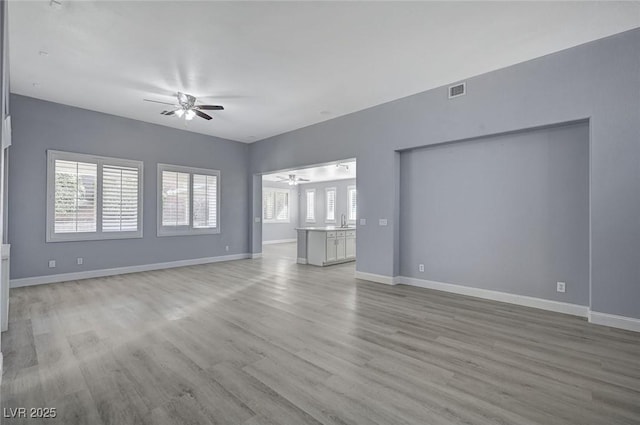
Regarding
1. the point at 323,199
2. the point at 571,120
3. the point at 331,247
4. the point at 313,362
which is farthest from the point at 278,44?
the point at 323,199

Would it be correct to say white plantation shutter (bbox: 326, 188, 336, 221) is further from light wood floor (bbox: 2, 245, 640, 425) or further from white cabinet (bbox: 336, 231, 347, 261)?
light wood floor (bbox: 2, 245, 640, 425)

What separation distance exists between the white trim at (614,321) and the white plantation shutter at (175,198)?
24.8 feet

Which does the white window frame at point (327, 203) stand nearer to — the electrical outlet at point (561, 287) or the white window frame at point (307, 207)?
Result: the white window frame at point (307, 207)

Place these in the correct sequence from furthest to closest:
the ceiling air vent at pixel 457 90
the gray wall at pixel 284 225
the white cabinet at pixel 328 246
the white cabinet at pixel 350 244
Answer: the gray wall at pixel 284 225 → the white cabinet at pixel 350 244 → the white cabinet at pixel 328 246 → the ceiling air vent at pixel 457 90

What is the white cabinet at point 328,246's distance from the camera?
7.36 m

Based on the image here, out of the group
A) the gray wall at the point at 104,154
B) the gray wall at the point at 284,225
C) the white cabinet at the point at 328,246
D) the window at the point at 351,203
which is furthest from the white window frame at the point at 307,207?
the white cabinet at the point at 328,246

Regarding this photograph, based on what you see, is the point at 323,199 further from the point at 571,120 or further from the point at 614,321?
the point at 614,321

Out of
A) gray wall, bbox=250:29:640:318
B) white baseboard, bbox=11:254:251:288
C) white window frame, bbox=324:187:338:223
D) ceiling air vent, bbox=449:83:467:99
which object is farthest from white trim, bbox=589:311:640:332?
white window frame, bbox=324:187:338:223

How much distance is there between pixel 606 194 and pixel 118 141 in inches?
319

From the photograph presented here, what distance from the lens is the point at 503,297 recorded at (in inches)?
173

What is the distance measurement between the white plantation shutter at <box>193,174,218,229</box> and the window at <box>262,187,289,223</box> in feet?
16.8

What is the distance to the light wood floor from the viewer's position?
199 cm

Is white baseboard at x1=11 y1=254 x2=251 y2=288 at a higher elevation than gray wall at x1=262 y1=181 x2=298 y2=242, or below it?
below

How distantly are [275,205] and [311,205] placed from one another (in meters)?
1.66
